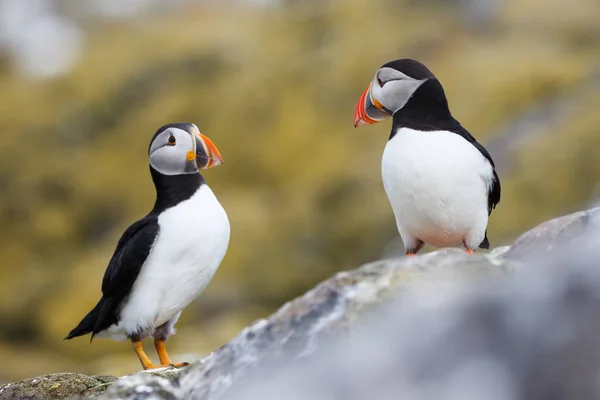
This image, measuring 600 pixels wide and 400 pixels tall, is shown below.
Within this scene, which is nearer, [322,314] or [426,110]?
[322,314]

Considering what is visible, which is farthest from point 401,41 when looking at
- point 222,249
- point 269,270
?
point 222,249

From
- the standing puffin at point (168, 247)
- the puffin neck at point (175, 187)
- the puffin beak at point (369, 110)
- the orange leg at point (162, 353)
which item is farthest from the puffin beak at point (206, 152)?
the orange leg at point (162, 353)

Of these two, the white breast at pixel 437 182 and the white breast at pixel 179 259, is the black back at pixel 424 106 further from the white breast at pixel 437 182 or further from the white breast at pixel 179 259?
the white breast at pixel 179 259

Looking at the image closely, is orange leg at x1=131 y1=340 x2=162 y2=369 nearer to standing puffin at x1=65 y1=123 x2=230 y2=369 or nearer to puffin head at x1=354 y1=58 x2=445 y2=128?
standing puffin at x1=65 y1=123 x2=230 y2=369

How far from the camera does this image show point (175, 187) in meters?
4.02

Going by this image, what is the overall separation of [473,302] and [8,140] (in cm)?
1552

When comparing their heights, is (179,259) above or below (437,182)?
above

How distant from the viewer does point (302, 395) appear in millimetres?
1990

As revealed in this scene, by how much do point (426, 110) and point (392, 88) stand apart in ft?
0.58

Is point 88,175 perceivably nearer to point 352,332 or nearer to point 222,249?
point 222,249

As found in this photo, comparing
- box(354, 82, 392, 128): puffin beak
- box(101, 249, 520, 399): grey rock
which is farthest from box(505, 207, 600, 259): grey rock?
box(354, 82, 392, 128): puffin beak

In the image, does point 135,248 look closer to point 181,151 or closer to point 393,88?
point 181,151

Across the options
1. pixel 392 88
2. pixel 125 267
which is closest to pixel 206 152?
pixel 125 267

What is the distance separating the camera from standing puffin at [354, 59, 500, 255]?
3.49 metres
